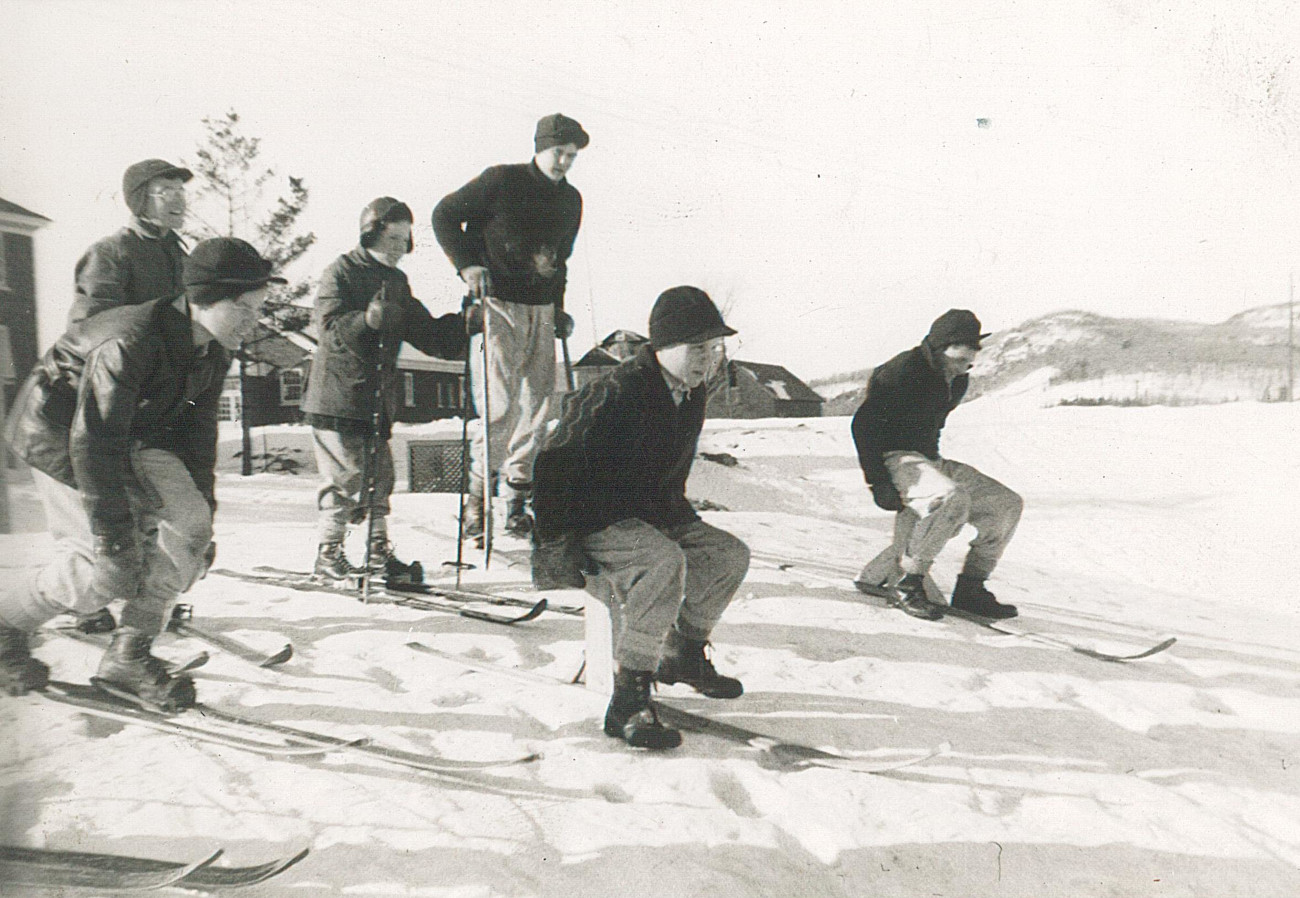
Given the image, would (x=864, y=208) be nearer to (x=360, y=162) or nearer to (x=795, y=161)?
(x=795, y=161)

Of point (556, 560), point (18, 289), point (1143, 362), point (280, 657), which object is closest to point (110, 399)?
point (18, 289)

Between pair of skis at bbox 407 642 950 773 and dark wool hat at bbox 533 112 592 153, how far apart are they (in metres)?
1.31

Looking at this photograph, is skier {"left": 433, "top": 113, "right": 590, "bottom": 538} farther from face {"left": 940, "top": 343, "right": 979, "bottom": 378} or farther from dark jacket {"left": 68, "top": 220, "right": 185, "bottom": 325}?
face {"left": 940, "top": 343, "right": 979, "bottom": 378}

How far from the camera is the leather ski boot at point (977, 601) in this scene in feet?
8.04

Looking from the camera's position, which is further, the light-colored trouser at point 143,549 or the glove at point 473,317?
the glove at point 473,317

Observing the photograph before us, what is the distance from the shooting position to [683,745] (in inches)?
69.3

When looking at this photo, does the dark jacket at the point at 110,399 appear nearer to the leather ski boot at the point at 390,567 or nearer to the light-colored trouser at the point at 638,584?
the leather ski boot at the point at 390,567

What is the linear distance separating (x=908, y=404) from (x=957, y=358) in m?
0.20

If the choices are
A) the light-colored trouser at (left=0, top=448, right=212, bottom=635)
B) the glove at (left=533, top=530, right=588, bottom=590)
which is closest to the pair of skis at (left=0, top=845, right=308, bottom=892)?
the light-colored trouser at (left=0, top=448, right=212, bottom=635)

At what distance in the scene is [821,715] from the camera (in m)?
1.94

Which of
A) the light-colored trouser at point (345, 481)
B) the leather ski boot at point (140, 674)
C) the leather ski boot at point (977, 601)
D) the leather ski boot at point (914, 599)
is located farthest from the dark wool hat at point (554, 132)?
the leather ski boot at point (977, 601)

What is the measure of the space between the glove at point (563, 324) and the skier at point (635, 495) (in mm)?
467

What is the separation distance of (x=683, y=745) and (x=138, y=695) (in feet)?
3.55

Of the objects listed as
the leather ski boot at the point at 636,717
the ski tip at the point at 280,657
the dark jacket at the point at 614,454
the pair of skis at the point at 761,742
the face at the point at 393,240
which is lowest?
the pair of skis at the point at 761,742
